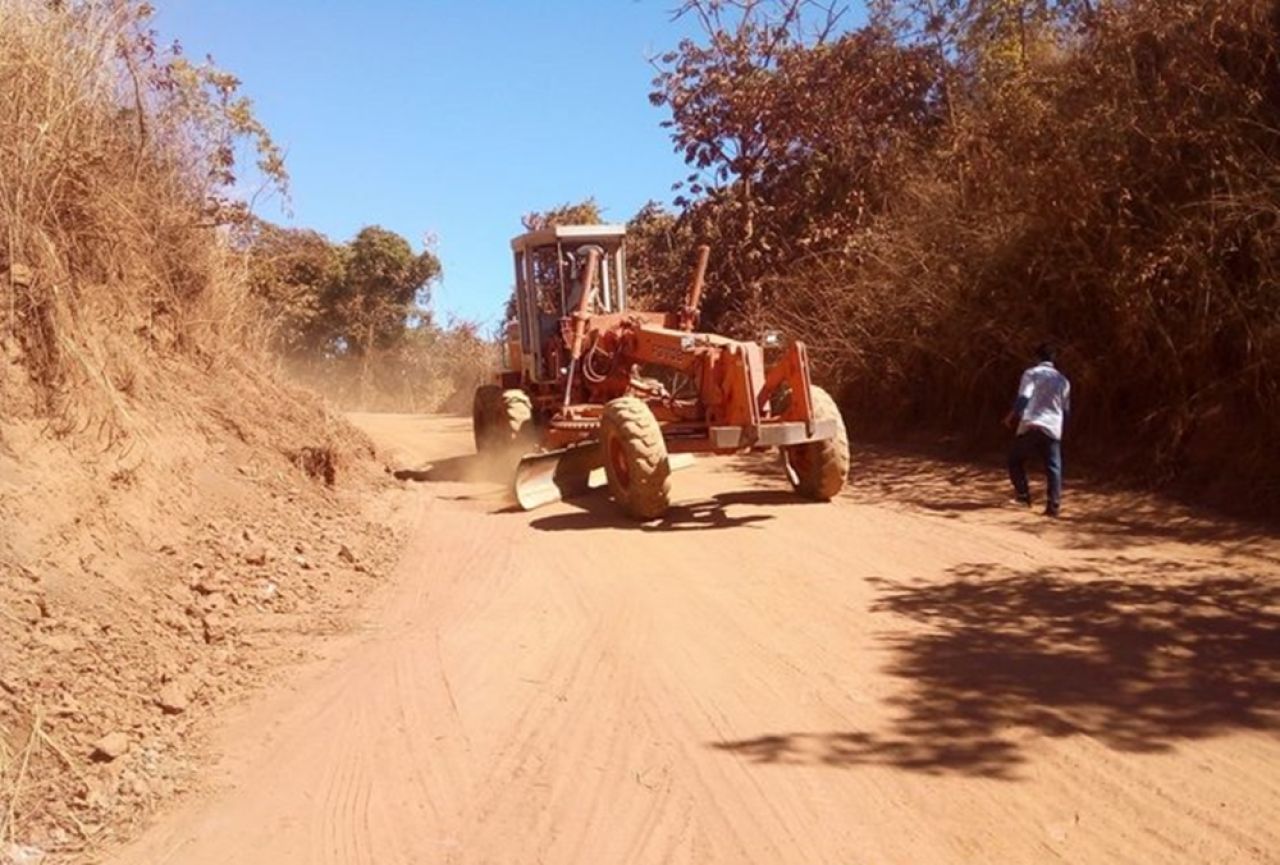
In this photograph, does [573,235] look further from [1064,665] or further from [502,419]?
[1064,665]

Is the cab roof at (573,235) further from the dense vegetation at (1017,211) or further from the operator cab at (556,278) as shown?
the dense vegetation at (1017,211)

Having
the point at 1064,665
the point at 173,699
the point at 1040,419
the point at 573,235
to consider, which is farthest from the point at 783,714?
the point at 573,235

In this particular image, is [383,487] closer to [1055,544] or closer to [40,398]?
[40,398]

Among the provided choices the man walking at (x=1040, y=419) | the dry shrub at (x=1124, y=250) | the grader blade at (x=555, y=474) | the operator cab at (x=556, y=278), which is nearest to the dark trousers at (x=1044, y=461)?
the man walking at (x=1040, y=419)

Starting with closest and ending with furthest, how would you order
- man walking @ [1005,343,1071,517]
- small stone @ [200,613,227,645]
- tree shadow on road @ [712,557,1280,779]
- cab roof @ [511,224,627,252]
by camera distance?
tree shadow on road @ [712,557,1280,779] < small stone @ [200,613,227,645] < man walking @ [1005,343,1071,517] < cab roof @ [511,224,627,252]

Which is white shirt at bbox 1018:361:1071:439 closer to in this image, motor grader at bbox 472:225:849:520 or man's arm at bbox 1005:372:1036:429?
man's arm at bbox 1005:372:1036:429

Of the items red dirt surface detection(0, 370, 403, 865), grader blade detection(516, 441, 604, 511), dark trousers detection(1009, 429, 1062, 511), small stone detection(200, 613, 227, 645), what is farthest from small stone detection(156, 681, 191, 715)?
dark trousers detection(1009, 429, 1062, 511)

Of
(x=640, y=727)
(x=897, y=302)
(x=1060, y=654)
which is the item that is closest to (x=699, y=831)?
(x=640, y=727)

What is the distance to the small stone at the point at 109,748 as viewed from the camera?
445 centimetres

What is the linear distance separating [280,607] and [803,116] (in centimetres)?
1444

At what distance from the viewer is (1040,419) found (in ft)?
32.1

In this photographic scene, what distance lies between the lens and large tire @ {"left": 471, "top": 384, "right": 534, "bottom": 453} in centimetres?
1284

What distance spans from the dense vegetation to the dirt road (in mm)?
2482

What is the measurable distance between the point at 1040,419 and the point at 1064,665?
4766mm
